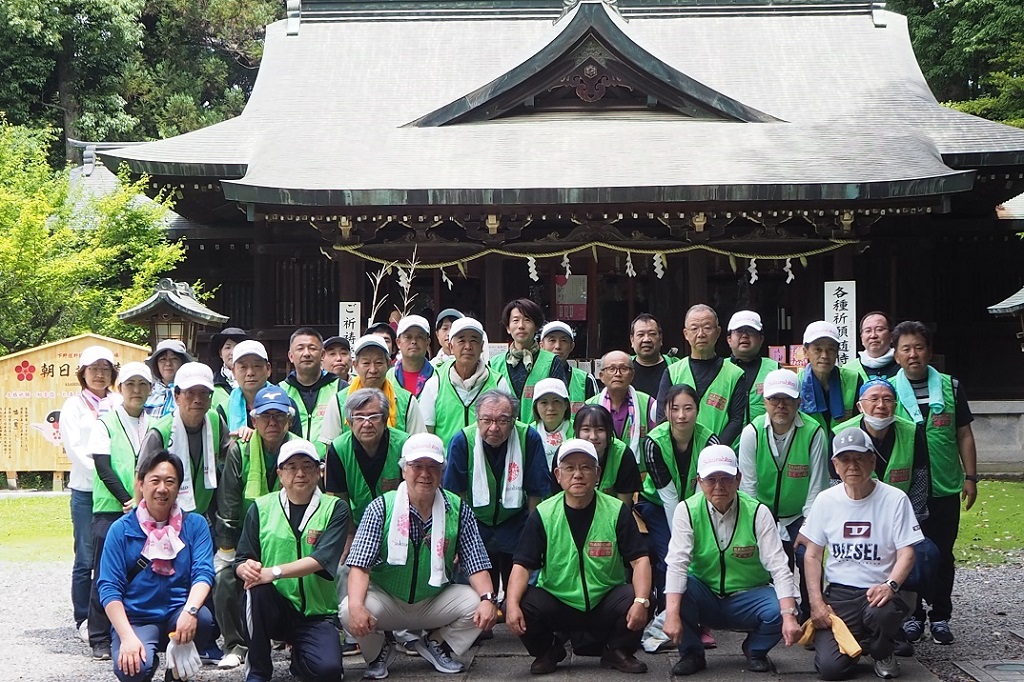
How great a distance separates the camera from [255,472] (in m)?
5.75

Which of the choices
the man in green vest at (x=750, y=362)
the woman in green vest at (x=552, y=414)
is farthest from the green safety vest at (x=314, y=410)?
the man in green vest at (x=750, y=362)

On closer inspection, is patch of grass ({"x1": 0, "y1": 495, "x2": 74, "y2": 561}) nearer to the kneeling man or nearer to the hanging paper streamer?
the hanging paper streamer

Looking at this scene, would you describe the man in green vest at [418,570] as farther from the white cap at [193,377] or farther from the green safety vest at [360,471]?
the white cap at [193,377]

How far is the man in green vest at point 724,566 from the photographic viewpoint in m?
5.42

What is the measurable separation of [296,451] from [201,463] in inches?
37.9

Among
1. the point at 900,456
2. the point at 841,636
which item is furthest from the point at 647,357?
the point at 841,636

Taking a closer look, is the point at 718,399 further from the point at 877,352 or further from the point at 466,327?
the point at 466,327

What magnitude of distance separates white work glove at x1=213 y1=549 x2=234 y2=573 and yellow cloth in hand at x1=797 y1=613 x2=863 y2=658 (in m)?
2.96

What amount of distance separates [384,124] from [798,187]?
6129mm

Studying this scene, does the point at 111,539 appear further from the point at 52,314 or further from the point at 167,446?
the point at 52,314

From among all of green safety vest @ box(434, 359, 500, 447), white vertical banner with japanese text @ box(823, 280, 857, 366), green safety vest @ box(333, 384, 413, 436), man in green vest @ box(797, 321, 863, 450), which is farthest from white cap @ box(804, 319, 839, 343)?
white vertical banner with japanese text @ box(823, 280, 857, 366)

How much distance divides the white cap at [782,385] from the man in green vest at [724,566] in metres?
0.56

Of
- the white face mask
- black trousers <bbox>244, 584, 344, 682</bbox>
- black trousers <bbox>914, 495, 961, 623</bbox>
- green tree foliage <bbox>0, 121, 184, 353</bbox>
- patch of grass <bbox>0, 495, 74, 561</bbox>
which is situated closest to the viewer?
black trousers <bbox>244, 584, 344, 682</bbox>

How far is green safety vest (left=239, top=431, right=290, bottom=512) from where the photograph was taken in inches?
226
